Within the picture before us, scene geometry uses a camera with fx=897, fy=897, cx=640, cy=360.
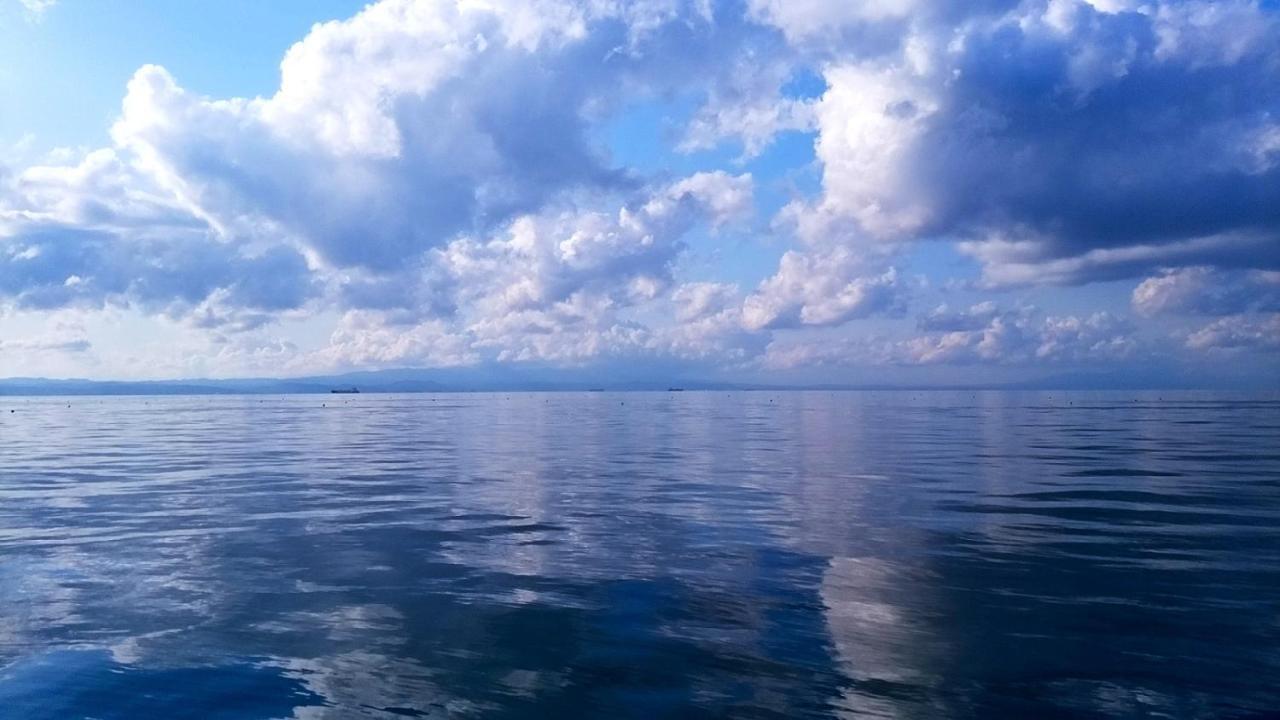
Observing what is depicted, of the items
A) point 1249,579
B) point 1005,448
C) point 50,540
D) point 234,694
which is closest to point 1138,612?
point 1249,579

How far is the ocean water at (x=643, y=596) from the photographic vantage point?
10.7 m

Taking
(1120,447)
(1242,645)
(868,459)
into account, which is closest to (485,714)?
(1242,645)

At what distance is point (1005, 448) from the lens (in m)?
46.8

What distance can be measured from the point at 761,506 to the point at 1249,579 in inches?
477

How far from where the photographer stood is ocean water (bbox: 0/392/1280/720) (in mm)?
10711

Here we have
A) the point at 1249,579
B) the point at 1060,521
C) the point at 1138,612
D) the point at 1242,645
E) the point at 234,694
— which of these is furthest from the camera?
the point at 1060,521

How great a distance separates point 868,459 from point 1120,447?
15.9 m

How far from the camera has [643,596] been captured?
50.0 feet

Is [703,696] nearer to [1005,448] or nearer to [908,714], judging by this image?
[908,714]

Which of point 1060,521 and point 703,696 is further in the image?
point 1060,521

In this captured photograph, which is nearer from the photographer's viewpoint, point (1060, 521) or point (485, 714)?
point (485, 714)

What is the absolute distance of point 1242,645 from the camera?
40.7ft

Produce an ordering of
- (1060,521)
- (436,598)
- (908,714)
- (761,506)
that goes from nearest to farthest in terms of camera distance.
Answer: (908,714)
(436,598)
(1060,521)
(761,506)

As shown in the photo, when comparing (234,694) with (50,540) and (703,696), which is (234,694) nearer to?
(703,696)
